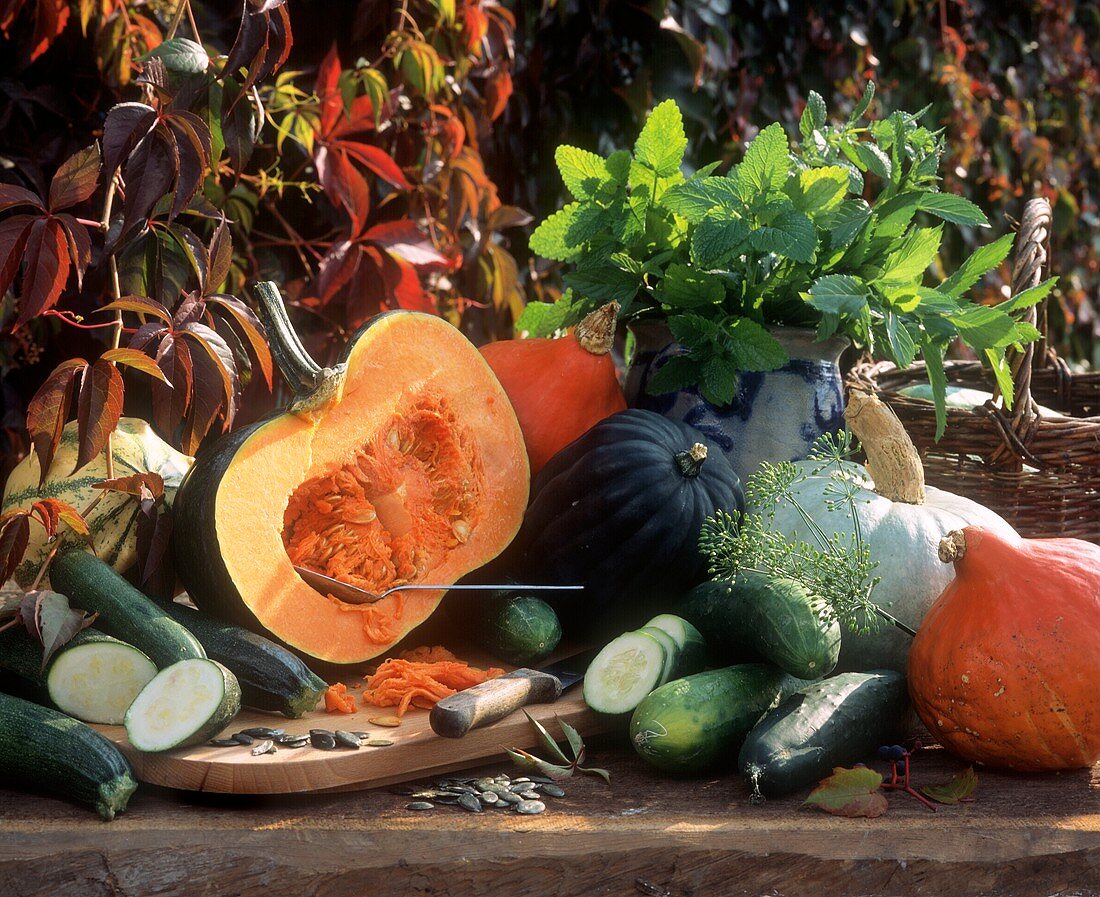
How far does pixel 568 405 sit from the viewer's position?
6.85 feet

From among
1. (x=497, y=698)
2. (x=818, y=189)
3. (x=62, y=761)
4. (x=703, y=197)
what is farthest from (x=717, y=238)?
(x=62, y=761)

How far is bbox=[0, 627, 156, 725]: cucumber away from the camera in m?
1.43

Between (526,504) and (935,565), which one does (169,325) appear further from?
(935,565)

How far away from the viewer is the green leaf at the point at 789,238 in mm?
1805

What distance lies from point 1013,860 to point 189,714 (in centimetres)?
93

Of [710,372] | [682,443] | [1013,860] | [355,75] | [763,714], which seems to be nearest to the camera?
[1013,860]

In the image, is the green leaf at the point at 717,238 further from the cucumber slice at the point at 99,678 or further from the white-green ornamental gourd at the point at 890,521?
the cucumber slice at the point at 99,678

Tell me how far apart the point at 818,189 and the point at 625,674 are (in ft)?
2.92

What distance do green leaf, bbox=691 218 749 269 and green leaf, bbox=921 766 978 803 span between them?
2.88 feet

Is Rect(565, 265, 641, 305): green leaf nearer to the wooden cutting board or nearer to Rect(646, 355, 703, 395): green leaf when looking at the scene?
Rect(646, 355, 703, 395): green leaf

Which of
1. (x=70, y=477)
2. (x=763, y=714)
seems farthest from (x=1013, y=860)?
A: (x=70, y=477)

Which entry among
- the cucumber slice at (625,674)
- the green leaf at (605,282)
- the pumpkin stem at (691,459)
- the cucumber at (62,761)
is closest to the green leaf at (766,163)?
the green leaf at (605,282)

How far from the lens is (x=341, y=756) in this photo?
132 cm

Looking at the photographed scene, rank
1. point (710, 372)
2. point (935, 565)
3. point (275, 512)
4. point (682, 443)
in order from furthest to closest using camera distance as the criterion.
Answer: point (710, 372) → point (682, 443) → point (935, 565) → point (275, 512)
